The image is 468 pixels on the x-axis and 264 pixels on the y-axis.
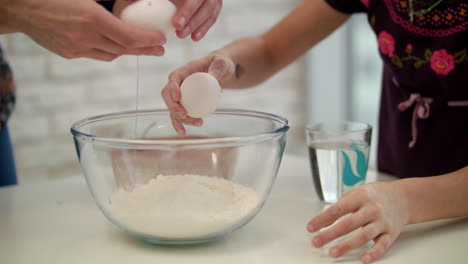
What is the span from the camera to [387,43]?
39.9 inches

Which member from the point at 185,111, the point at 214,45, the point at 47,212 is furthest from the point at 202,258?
the point at 214,45

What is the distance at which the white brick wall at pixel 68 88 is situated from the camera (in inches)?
66.0

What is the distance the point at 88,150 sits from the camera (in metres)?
0.68

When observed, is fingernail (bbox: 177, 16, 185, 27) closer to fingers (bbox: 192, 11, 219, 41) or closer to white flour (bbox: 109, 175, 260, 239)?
fingers (bbox: 192, 11, 219, 41)

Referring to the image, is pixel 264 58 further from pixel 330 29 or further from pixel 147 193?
pixel 147 193

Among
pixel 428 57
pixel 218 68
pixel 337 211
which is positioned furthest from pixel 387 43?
pixel 337 211

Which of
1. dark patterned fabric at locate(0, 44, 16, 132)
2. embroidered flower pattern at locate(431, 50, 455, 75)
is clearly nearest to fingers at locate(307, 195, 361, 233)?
embroidered flower pattern at locate(431, 50, 455, 75)

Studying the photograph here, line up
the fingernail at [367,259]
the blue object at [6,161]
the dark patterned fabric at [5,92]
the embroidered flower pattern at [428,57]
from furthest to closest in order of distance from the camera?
the blue object at [6,161] < the dark patterned fabric at [5,92] < the embroidered flower pattern at [428,57] < the fingernail at [367,259]

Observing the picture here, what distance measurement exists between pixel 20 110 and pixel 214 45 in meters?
0.77

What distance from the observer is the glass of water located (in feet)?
2.74

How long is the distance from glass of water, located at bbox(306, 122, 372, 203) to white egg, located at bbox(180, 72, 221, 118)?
0.20 meters

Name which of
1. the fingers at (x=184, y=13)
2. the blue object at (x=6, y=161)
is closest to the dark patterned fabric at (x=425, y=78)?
the fingers at (x=184, y=13)

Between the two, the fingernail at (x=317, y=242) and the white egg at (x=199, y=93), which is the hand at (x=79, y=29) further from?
the fingernail at (x=317, y=242)

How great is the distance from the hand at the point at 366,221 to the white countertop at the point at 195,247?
0.02m
